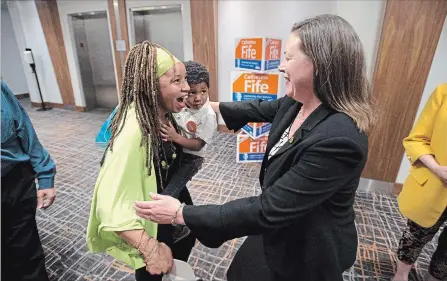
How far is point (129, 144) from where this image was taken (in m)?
0.94

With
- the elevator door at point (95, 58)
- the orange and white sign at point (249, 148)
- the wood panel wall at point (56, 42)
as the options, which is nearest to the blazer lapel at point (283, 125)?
the orange and white sign at point (249, 148)

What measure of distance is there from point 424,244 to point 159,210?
1.85 metres

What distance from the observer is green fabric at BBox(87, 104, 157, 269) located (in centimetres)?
88

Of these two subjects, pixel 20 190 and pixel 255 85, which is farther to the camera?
pixel 255 85

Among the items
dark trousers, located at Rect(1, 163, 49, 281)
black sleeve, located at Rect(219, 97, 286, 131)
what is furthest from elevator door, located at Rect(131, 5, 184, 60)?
dark trousers, located at Rect(1, 163, 49, 281)

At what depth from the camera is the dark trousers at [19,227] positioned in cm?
129

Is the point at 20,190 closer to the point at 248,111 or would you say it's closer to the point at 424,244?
the point at 248,111

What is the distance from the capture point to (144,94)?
43.3 inches

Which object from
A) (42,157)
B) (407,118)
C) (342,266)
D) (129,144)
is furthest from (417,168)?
(42,157)

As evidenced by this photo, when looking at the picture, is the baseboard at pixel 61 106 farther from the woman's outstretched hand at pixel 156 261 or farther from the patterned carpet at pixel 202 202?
the woman's outstretched hand at pixel 156 261

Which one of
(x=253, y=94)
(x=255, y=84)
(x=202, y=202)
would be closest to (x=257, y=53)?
(x=255, y=84)

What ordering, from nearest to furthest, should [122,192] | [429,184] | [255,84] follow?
1. [122,192]
2. [429,184]
3. [255,84]

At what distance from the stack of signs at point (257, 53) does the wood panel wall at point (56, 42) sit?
17.4 ft

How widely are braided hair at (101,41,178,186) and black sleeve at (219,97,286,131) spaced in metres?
0.55
